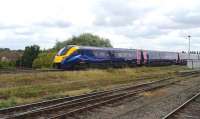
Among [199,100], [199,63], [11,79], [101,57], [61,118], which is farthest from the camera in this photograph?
[199,63]

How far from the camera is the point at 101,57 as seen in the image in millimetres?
45000

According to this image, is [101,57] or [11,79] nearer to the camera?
[11,79]

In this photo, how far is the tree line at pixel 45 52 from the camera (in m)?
65.6

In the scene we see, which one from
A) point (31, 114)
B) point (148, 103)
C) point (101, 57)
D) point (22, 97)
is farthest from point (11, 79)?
point (101, 57)

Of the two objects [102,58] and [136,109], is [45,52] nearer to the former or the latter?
[102,58]

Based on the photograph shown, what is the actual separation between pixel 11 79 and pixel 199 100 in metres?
12.0

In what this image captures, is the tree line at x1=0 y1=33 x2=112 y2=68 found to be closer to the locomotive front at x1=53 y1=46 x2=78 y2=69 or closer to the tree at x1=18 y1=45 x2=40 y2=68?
the tree at x1=18 y1=45 x2=40 y2=68

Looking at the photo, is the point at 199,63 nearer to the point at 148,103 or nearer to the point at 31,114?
the point at 148,103

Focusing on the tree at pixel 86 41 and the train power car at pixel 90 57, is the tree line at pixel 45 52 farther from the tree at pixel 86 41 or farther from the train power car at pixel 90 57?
the train power car at pixel 90 57

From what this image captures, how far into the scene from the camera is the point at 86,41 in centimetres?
9838

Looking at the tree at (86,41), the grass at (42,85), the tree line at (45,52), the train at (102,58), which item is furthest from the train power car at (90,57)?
the tree at (86,41)

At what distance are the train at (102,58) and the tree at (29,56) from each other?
24.6 m

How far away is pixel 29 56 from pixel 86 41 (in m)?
22.3

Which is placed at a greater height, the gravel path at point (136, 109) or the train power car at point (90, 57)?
the train power car at point (90, 57)
